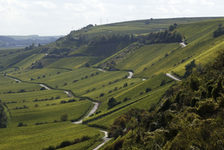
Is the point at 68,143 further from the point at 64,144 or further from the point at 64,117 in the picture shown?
the point at 64,117

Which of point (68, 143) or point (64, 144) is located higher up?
point (68, 143)

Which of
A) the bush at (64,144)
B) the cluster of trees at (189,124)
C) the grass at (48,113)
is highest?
the cluster of trees at (189,124)

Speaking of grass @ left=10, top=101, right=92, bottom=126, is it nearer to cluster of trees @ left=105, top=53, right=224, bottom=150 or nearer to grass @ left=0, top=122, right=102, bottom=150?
grass @ left=0, top=122, right=102, bottom=150

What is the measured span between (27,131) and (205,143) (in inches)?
4841

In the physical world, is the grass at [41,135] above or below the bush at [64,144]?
below

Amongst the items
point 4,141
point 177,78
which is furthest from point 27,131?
point 177,78

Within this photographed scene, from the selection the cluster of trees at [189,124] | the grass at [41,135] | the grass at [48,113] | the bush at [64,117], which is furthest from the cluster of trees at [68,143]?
the bush at [64,117]

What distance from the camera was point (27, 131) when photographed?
149750 millimetres

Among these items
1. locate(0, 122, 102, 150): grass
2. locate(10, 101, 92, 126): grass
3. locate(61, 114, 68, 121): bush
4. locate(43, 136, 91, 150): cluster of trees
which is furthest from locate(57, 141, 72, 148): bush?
locate(61, 114, 68, 121): bush

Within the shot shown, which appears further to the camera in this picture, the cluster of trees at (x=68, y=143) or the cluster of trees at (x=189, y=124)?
the cluster of trees at (x=68, y=143)

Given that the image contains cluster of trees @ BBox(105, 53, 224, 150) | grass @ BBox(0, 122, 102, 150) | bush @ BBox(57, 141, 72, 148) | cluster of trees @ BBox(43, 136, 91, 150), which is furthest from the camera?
grass @ BBox(0, 122, 102, 150)

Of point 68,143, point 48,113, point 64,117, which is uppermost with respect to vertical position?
point 68,143

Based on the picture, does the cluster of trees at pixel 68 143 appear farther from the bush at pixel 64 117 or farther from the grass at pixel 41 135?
the bush at pixel 64 117

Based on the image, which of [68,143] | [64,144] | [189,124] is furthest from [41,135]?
[189,124]
